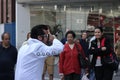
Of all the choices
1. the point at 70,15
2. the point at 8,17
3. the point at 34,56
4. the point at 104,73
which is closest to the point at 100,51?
the point at 104,73

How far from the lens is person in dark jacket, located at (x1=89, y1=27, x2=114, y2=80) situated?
884 centimetres

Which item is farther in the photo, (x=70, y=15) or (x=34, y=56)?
(x=70, y=15)

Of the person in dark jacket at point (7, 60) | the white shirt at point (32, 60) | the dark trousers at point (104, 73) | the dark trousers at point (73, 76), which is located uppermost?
the white shirt at point (32, 60)

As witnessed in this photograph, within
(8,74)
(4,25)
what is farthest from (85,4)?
(8,74)

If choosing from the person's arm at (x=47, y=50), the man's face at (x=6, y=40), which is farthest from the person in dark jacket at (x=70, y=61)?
the person's arm at (x=47, y=50)

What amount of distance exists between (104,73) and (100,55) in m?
0.39

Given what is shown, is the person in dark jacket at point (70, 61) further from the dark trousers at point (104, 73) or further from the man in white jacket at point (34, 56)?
the man in white jacket at point (34, 56)

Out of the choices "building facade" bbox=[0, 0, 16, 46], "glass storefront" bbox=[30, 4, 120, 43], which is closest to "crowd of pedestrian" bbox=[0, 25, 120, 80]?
"glass storefront" bbox=[30, 4, 120, 43]

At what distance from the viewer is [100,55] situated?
893cm

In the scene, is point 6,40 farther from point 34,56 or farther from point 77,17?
point 77,17

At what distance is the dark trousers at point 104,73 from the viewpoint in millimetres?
8859

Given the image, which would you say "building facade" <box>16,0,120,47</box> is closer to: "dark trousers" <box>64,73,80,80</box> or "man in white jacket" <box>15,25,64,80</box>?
"dark trousers" <box>64,73,80,80</box>

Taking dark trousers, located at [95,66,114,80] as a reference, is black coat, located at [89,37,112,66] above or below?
above

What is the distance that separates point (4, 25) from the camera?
34969mm
